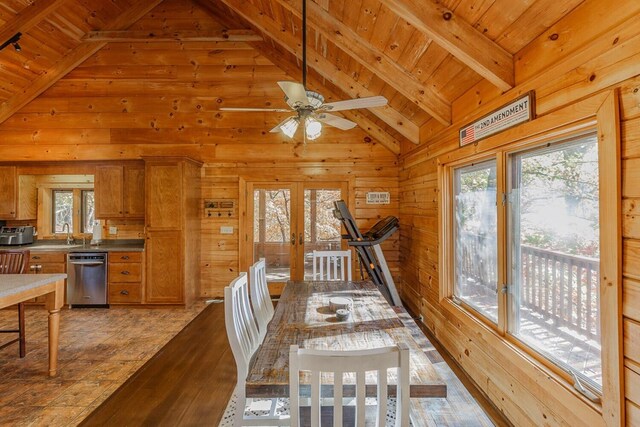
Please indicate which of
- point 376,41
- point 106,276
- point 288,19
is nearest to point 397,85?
point 376,41

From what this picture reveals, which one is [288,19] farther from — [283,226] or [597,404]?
[597,404]

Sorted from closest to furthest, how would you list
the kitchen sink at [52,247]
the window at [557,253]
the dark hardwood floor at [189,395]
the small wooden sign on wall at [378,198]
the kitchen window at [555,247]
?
the kitchen window at [555,247] < the window at [557,253] < the dark hardwood floor at [189,395] < the kitchen sink at [52,247] < the small wooden sign on wall at [378,198]

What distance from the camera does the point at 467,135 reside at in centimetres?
286

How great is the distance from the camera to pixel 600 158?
1.50 m

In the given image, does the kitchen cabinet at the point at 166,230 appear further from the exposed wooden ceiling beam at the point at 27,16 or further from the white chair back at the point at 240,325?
the white chair back at the point at 240,325

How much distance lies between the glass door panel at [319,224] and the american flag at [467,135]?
2.50 metres

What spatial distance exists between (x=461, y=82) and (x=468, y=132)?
1.38 ft

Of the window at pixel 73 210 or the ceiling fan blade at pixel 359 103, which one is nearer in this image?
the ceiling fan blade at pixel 359 103

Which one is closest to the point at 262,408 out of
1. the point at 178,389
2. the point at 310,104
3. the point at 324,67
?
the point at 178,389

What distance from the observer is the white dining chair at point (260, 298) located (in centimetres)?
257

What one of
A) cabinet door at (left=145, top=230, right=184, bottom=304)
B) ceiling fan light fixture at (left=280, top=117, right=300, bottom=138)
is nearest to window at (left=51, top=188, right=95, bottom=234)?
cabinet door at (left=145, top=230, right=184, bottom=304)

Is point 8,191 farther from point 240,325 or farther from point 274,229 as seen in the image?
point 240,325

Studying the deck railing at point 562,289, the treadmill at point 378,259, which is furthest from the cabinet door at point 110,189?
the deck railing at point 562,289

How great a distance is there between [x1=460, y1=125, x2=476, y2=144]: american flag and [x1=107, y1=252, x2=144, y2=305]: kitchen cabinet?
436 centimetres
